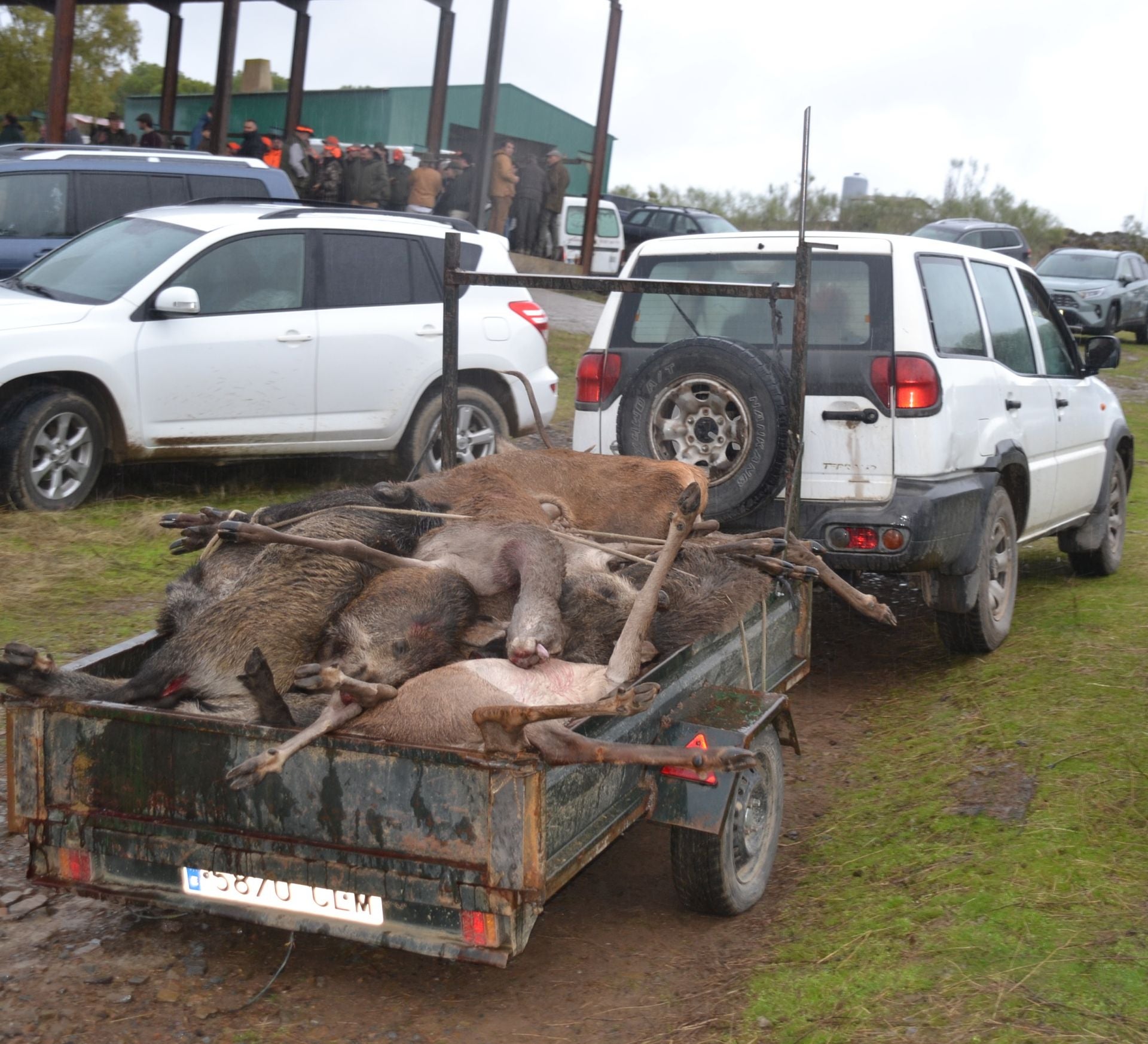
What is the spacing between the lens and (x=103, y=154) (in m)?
11.1

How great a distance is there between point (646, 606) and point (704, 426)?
1774 millimetres

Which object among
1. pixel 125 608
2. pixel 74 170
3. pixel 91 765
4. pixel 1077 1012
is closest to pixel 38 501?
pixel 125 608

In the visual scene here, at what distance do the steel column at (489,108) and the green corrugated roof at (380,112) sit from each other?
895 centimetres

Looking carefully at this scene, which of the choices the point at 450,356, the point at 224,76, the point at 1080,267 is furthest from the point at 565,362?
the point at 1080,267

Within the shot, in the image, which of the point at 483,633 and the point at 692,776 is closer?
the point at 692,776

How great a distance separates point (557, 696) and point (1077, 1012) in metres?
1.52

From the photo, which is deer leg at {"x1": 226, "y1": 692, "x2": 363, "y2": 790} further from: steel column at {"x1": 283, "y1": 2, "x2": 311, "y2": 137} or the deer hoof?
steel column at {"x1": 283, "y1": 2, "x2": 311, "y2": 137}

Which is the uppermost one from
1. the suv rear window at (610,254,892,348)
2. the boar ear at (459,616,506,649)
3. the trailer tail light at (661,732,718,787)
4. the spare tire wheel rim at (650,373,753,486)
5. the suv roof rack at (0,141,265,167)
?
the suv roof rack at (0,141,265,167)

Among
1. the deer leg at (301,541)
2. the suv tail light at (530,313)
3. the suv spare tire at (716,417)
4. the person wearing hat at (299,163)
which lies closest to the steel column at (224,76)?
the person wearing hat at (299,163)

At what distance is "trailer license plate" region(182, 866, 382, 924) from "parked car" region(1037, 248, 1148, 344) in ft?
68.8

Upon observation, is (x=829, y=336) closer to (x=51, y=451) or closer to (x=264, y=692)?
(x=264, y=692)

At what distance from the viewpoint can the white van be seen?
24250 millimetres

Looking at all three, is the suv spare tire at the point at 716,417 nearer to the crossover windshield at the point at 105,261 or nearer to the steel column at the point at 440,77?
the crossover windshield at the point at 105,261

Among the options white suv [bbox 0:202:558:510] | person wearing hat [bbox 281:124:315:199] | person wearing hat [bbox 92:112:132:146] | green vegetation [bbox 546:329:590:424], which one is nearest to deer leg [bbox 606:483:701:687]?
white suv [bbox 0:202:558:510]
